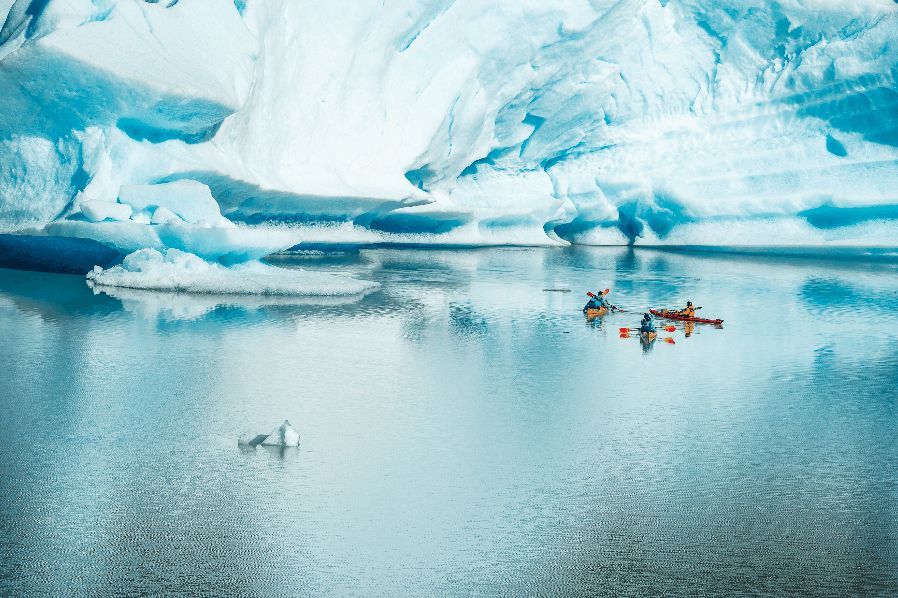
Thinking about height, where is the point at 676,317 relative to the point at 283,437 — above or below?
above

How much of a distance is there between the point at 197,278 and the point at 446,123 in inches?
374

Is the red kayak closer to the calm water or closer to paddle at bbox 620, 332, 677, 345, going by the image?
the calm water

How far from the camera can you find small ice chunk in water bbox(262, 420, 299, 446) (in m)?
5.75

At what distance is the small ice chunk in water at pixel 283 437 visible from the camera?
5.75 metres

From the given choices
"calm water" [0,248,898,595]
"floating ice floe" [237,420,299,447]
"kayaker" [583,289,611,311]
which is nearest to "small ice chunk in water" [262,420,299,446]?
"floating ice floe" [237,420,299,447]

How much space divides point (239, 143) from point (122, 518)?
11.5 meters

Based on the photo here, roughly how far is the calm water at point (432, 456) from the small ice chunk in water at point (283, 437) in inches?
4.3

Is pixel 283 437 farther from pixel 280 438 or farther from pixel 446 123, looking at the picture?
pixel 446 123

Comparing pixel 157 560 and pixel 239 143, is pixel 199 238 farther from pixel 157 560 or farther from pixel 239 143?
pixel 157 560

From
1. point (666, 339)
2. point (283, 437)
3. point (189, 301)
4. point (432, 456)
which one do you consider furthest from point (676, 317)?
point (283, 437)

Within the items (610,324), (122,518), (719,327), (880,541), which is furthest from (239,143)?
(880,541)

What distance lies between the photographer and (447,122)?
813 inches

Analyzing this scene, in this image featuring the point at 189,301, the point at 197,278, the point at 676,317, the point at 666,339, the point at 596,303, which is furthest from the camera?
the point at 596,303

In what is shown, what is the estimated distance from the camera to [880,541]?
463cm
